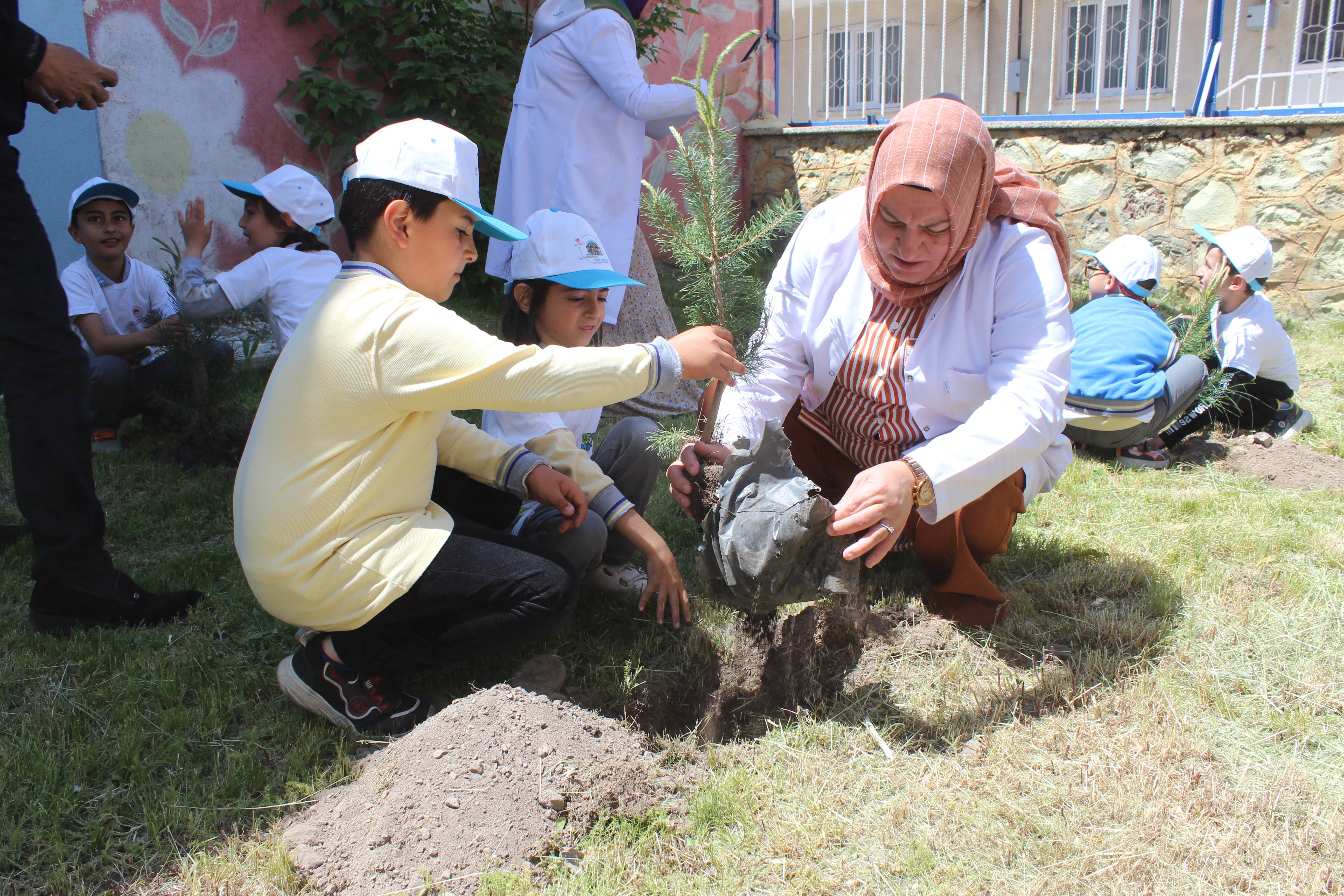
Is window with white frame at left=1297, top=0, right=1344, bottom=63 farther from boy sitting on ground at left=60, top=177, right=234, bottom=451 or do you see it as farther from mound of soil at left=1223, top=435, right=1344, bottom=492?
boy sitting on ground at left=60, top=177, right=234, bottom=451

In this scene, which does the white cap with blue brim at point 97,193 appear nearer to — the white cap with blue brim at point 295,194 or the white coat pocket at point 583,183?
the white cap with blue brim at point 295,194

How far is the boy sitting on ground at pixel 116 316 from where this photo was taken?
12.4 ft

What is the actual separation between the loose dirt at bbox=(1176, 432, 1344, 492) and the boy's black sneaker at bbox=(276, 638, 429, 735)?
350 cm

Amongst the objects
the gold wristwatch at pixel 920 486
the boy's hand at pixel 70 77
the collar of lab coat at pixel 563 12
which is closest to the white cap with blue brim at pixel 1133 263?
the collar of lab coat at pixel 563 12

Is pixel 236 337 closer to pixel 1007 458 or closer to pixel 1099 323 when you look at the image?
pixel 1007 458

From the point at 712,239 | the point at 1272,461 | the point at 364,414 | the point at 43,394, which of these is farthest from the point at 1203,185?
the point at 43,394

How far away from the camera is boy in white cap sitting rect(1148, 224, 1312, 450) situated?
4.16 meters

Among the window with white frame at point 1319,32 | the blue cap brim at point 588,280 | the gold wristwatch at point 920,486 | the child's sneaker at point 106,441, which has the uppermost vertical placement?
the window with white frame at point 1319,32

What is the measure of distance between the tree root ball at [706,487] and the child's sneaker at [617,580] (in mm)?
417

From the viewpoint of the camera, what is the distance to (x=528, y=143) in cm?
416

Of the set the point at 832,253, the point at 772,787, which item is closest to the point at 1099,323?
the point at 832,253

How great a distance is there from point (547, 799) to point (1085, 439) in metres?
3.20

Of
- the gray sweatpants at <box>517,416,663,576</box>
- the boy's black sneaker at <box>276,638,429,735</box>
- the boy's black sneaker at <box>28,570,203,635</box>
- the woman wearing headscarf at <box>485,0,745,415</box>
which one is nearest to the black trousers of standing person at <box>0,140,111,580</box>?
the boy's black sneaker at <box>28,570,203,635</box>

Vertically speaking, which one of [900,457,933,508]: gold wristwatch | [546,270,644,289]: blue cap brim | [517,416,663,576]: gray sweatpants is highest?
[546,270,644,289]: blue cap brim
